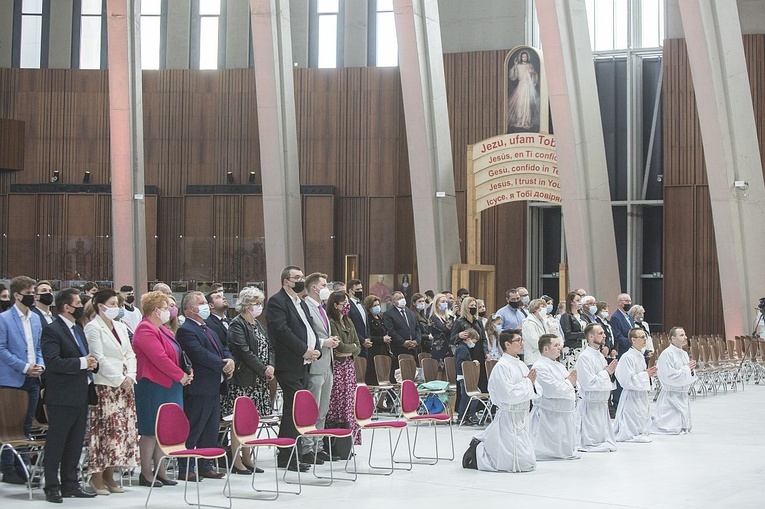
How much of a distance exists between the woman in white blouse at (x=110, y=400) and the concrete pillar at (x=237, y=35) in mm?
19489

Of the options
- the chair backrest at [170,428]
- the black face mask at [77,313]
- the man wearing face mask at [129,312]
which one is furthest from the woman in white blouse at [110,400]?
the man wearing face mask at [129,312]

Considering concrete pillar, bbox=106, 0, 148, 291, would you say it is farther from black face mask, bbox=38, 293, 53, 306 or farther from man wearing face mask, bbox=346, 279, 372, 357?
black face mask, bbox=38, 293, 53, 306

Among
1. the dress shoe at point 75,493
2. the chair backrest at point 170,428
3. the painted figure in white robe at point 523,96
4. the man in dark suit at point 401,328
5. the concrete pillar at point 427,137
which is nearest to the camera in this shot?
the chair backrest at point 170,428

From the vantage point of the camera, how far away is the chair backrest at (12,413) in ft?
27.2

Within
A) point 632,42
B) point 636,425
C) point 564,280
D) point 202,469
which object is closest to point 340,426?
point 202,469

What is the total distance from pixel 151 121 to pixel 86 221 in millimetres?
3134

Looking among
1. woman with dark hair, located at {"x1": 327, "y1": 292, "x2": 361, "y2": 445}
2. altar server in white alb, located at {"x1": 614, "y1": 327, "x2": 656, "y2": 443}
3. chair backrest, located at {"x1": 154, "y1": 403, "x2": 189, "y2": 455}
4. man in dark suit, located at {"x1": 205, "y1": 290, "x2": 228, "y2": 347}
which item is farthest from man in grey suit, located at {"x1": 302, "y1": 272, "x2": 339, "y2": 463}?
altar server in white alb, located at {"x1": 614, "y1": 327, "x2": 656, "y2": 443}

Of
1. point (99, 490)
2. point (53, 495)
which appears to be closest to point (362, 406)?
point (99, 490)

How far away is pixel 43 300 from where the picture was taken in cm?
888

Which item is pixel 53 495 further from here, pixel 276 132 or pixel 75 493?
pixel 276 132

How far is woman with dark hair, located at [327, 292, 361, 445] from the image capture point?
10.3 m

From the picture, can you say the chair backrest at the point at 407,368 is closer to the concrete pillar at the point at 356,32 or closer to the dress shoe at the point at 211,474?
the dress shoe at the point at 211,474

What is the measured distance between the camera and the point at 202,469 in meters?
9.27

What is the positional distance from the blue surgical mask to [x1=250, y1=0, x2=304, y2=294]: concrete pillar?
33.4 feet
